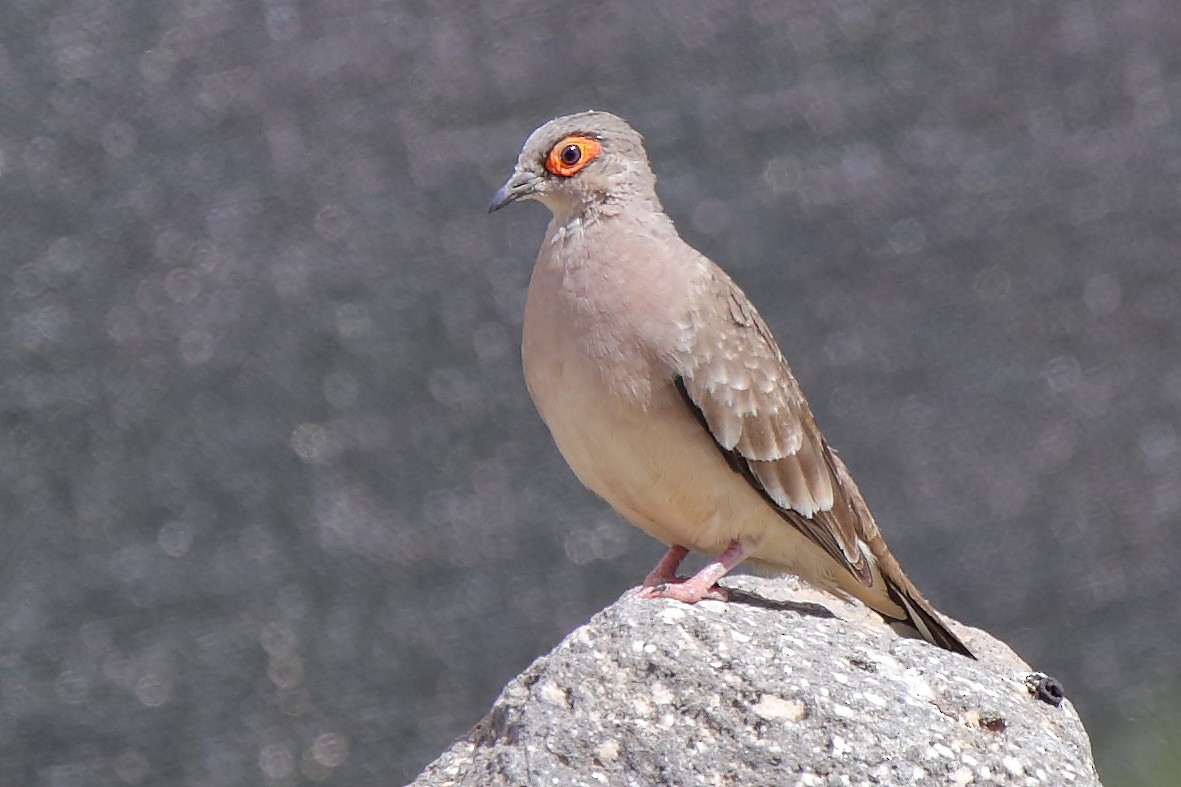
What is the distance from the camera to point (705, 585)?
164 inches

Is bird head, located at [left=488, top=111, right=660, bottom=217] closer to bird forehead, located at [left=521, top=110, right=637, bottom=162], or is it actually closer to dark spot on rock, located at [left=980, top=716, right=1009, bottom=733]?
bird forehead, located at [left=521, top=110, right=637, bottom=162]

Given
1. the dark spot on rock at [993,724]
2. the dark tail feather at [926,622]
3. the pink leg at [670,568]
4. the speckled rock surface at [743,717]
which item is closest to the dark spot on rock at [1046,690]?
the speckled rock surface at [743,717]

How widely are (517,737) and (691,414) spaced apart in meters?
1.10

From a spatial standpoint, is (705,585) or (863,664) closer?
(863,664)

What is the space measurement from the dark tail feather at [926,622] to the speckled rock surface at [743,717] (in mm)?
821

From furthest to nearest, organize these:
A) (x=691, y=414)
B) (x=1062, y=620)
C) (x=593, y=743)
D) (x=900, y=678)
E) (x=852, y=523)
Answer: (x=1062, y=620)
(x=852, y=523)
(x=691, y=414)
(x=900, y=678)
(x=593, y=743)

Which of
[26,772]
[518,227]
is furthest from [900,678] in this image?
[26,772]

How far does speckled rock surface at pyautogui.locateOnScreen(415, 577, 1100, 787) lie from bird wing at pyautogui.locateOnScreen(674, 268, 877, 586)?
2.27ft

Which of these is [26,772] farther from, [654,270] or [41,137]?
[654,270]

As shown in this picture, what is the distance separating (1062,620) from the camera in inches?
289

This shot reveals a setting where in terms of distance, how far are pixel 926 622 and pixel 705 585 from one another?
816 mm

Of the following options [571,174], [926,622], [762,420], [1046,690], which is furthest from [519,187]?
[1046,690]

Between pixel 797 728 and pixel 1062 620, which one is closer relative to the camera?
pixel 797 728

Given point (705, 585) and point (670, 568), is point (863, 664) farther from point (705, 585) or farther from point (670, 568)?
point (670, 568)
